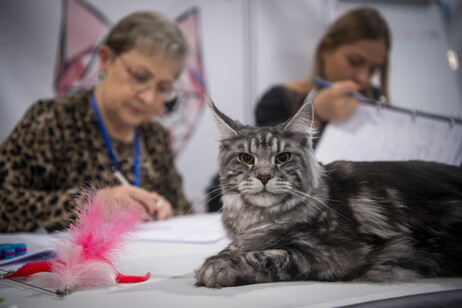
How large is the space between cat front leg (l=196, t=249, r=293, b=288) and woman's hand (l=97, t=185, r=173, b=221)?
26cm

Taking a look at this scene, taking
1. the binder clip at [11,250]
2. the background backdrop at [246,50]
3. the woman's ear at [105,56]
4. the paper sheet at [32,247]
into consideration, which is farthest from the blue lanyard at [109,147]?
the binder clip at [11,250]

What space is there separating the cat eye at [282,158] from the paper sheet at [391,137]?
0.84 ft

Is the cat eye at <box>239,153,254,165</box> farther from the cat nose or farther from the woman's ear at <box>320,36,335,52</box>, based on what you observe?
the woman's ear at <box>320,36,335,52</box>

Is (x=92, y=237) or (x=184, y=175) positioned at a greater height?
(x=92, y=237)

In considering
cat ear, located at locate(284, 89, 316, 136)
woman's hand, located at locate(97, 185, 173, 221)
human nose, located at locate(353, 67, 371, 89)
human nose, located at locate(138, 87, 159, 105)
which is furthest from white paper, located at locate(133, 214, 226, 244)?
human nose, located at locate(353, 67, 371, 89)

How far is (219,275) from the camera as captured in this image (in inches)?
25.7

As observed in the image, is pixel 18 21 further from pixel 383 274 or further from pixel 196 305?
pixel 383 274

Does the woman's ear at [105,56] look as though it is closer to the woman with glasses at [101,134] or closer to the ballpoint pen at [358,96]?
the woman with glasses at [101,134]

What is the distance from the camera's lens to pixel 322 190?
75 centimetres

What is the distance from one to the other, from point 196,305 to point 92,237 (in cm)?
28

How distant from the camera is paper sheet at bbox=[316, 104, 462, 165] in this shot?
1.03 metres

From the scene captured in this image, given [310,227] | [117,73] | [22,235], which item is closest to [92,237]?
[310,227]

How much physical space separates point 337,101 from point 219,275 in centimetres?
67

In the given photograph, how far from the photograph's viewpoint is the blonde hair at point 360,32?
1.24m
